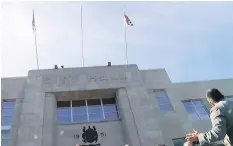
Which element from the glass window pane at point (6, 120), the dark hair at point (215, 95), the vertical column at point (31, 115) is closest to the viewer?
the dark hair at point (215, 95)

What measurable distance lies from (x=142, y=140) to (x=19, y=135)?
601 centimetres

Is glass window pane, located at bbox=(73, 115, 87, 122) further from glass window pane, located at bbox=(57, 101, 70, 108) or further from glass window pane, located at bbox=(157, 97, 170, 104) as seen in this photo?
glass window pane, located at bbox=(157, 97, 170, 104)

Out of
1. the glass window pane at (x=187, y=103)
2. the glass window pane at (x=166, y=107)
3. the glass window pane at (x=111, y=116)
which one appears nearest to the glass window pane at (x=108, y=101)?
the glass window pane at (x=111, y=116)

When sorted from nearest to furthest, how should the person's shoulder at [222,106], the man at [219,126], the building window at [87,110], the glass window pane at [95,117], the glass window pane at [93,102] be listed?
1. the man at [219,126]
2. the person's shoulder at [222,106]
3. the glass window pane at [95,117]
4. the building window at [87,110]
5. the glass window pane at [93,102]

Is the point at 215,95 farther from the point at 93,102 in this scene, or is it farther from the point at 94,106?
the point at 93,102

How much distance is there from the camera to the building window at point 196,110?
19.4m

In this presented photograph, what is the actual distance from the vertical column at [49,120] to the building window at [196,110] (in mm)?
7752

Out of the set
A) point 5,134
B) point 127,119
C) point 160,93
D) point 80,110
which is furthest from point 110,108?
point 5,134

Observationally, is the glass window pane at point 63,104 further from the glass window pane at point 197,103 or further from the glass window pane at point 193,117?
the glass window pane at point 197,103

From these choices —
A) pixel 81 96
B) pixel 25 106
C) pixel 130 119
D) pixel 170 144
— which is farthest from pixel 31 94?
pixel 170 144

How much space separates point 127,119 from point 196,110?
4725 mm

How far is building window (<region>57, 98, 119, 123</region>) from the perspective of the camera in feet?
60.8

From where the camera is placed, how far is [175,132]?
1803 centimetres

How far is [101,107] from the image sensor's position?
19.5 metres
